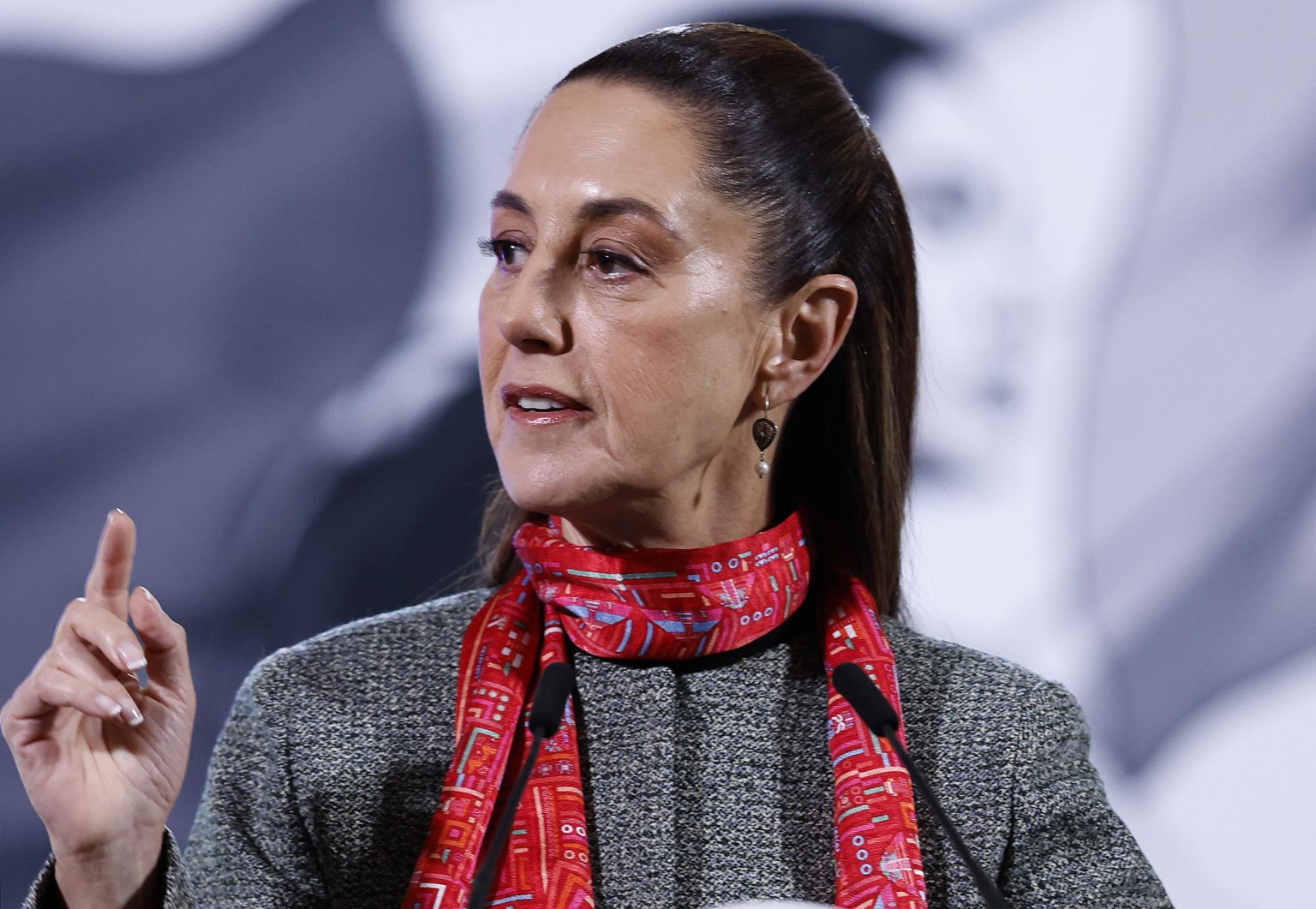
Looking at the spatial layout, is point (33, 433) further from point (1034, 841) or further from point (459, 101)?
point (1034, 841)

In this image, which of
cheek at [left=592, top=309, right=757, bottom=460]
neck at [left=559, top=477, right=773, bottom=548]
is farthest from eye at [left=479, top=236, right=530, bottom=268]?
neck at [left=559, top=477, right=773, bottom=548]

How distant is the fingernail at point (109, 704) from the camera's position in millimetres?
960

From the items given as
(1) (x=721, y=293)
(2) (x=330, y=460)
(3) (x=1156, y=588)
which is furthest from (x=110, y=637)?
(3) (x=1156, y=588)

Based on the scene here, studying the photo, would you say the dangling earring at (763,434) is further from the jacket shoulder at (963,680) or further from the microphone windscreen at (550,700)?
the microphone windscreen at (550,700)

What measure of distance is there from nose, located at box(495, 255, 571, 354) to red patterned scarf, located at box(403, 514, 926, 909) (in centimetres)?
21

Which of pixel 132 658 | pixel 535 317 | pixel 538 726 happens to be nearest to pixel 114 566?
pixel 132 658

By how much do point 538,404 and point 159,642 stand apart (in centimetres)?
41

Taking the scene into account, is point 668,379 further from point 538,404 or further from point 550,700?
point 550,700

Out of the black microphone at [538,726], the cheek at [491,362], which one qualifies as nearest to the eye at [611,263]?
the cheek at [491,362]

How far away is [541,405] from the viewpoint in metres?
1.29

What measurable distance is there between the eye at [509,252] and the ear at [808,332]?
258 millimetres

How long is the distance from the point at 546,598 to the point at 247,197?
2.23 feet

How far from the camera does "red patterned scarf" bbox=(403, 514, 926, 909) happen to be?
4.09 ft

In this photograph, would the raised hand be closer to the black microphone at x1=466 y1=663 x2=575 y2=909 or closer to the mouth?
the black microphone at x1=466 y1=663 x2=575 y2=909
